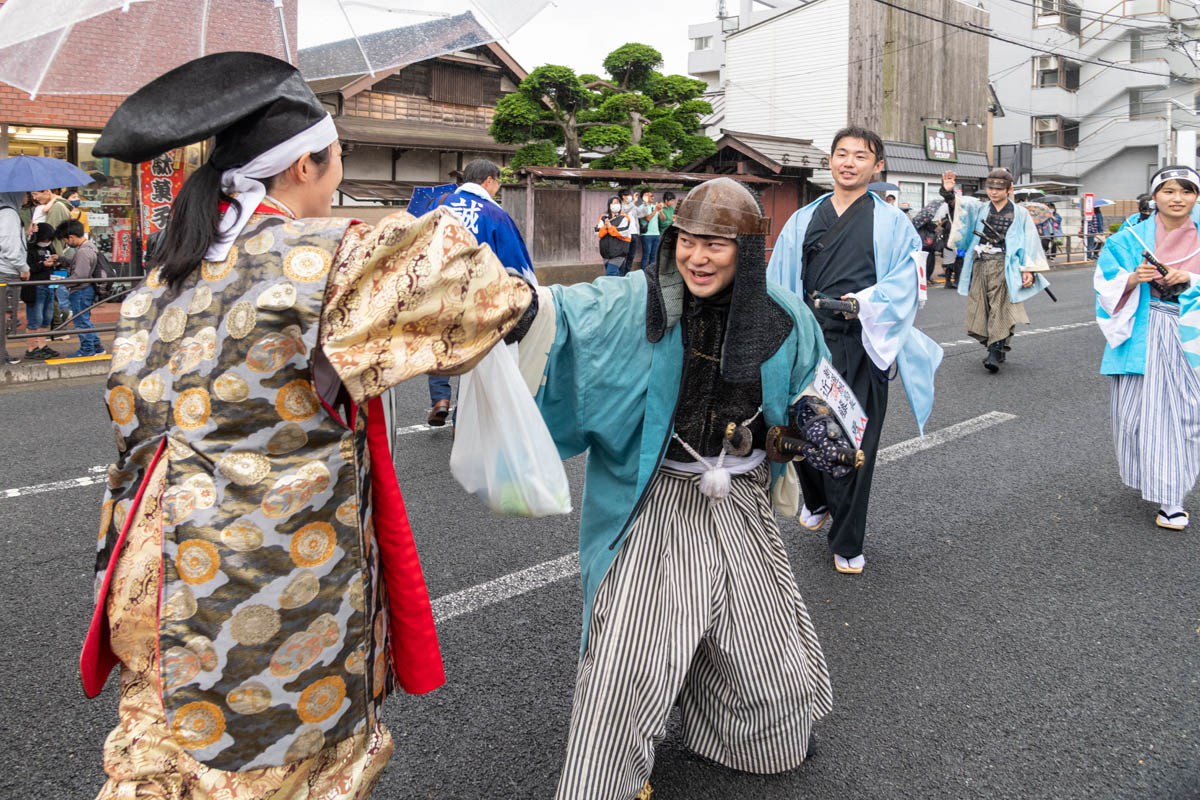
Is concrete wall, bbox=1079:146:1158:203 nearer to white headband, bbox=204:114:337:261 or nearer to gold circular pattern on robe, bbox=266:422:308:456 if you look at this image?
white headband, bbox=204:114:337:261

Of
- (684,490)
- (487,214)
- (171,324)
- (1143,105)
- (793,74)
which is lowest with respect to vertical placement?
→ (684,490)

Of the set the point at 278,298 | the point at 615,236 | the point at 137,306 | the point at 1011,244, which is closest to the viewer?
the point at 278,298

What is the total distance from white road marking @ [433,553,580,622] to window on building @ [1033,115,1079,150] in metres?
43.9

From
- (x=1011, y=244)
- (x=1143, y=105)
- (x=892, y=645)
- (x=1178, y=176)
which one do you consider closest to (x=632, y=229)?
(x=1011, y=244)

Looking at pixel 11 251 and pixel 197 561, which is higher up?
pixel 11 251

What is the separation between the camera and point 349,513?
182 cm

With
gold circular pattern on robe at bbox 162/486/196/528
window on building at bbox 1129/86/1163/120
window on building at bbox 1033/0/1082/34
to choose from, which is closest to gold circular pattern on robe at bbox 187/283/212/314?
gold circular pattern on robe at bbox 162/486/196/528

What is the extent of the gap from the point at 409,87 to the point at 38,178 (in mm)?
12252

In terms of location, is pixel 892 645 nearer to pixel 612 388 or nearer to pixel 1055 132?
pixel 612 388

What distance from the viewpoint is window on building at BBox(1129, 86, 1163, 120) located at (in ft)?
135

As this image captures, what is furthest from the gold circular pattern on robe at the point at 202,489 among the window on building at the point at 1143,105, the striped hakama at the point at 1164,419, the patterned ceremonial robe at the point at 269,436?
the window on building at the point at 1143,105

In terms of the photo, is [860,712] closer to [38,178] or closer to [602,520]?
[602,520]

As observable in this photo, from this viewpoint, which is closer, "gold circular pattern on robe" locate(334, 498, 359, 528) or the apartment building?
"gold circular pattern on robe" locate(334, 498, 359, 528)

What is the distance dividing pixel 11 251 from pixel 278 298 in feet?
33.4
